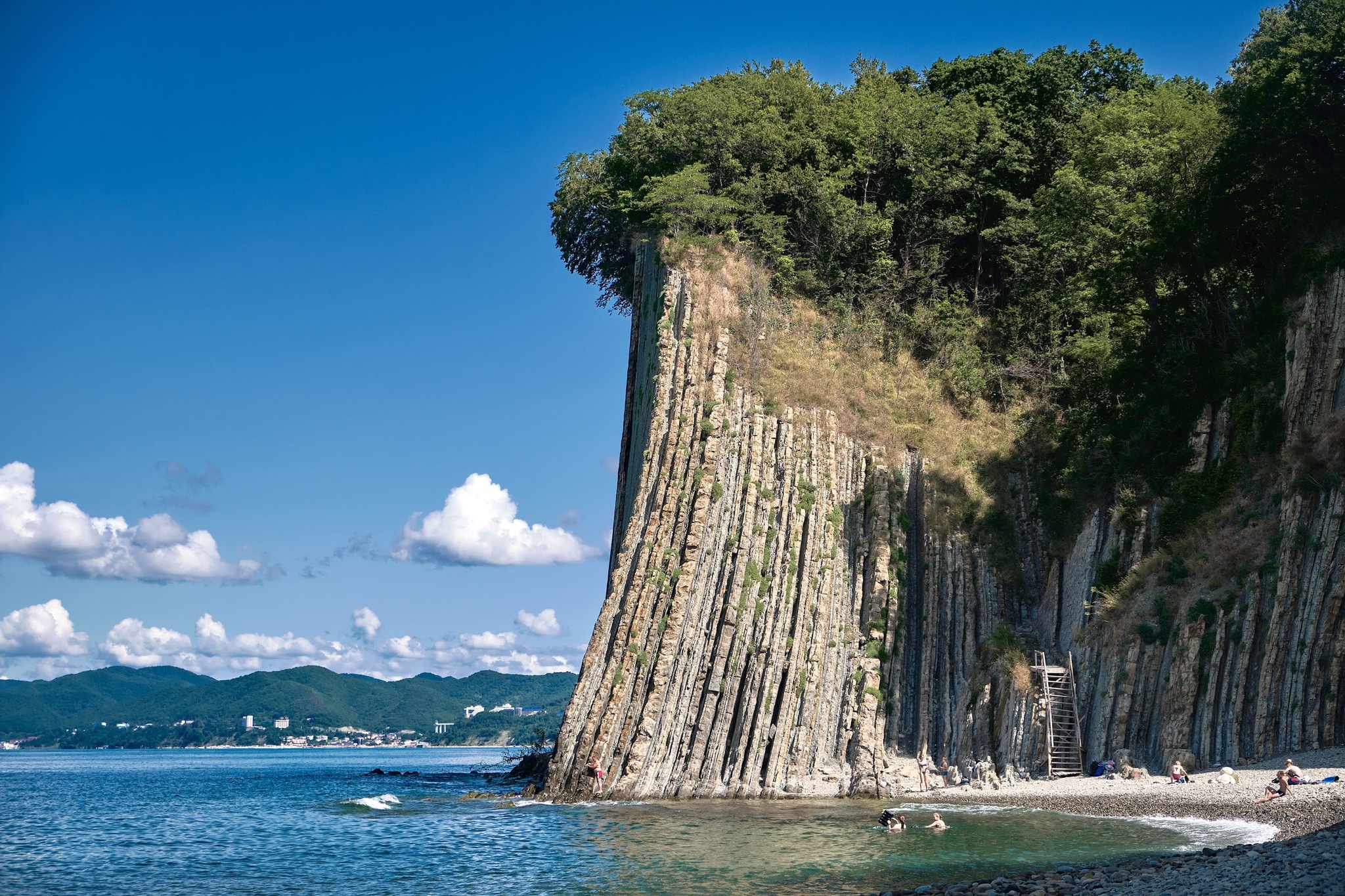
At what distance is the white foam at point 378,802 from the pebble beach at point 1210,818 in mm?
16840

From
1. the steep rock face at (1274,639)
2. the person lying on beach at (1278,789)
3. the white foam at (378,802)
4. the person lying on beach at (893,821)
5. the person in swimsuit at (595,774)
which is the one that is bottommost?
the white foam at (378,802)

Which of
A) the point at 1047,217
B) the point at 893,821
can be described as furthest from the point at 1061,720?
the point at 1047,217

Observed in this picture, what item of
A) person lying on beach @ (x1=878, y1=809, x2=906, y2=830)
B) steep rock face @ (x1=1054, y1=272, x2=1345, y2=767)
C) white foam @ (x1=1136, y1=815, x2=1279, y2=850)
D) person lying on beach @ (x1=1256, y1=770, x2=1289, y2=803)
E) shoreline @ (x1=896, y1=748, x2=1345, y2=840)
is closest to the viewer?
white foam @ (x1=1136, y1=815, x2=1279, y2=850)

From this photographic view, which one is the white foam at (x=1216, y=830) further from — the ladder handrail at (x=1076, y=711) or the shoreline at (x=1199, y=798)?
the ladder handrail at (x=1076, y=711)

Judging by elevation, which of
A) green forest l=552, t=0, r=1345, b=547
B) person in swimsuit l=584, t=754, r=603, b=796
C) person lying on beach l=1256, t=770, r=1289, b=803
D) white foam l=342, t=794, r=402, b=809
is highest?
green forest l=552, t=0, r=1345, b=547

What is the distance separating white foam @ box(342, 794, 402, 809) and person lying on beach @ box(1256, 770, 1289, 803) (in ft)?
82.6

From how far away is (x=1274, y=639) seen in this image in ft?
80.6

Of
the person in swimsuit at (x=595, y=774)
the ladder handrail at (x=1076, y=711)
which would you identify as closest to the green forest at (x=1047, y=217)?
the ladder handrail at (x=1076, y=711)

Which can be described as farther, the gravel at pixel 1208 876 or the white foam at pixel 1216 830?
the white foam at pixel 1216 830

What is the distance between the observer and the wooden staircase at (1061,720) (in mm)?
30000

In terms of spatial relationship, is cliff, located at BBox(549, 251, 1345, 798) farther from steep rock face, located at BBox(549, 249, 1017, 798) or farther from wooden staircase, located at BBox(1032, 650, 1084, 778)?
wooden staircase, located at BBox(1032, 650, 1084, 778)

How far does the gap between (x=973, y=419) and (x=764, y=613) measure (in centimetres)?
1279

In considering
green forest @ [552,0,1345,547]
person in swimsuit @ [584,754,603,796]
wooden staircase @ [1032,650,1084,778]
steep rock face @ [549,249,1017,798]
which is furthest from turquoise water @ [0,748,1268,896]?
green forest @ [552,0,1345,547]

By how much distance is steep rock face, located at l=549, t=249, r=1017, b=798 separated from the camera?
30531 millimetres
